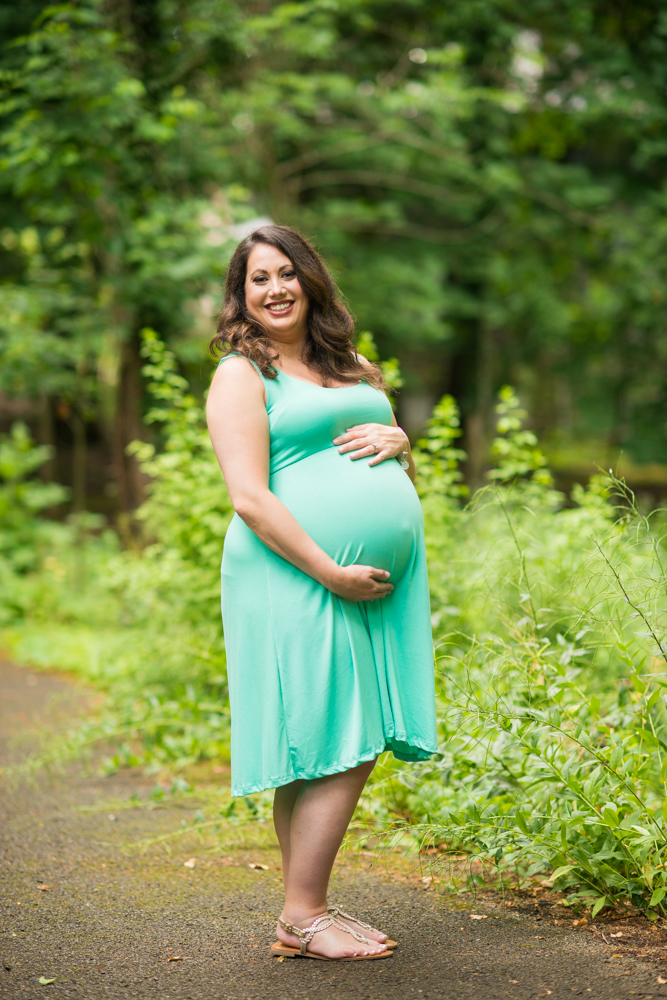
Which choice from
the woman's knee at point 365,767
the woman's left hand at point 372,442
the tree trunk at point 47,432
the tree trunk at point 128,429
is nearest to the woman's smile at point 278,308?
the woman's left hand at point 372,442

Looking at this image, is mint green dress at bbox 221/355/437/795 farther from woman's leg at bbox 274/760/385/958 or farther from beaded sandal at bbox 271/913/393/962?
beaded sandal at bbox 271/913/393/962

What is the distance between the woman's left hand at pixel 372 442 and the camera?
2496 millimetres

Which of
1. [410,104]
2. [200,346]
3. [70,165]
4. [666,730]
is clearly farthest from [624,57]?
[666,730]

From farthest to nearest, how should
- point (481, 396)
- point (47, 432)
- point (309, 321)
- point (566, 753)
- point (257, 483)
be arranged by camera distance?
point (481, 396)
point (47, 432)
point (566, 753)
point (309, 321)
point (257, 483)

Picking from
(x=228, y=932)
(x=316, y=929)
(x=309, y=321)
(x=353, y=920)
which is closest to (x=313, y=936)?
(x=316, y=929)

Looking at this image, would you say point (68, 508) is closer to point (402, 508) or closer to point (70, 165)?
point (70, 165)

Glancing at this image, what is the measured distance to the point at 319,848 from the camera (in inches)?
92.2

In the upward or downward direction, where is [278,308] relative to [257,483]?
upward

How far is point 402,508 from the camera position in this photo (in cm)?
248

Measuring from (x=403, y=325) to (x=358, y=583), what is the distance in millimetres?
11934

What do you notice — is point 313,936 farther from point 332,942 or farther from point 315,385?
point 315,385

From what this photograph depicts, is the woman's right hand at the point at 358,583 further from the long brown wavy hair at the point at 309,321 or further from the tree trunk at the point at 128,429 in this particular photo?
the tree trunk at the point at 128,429

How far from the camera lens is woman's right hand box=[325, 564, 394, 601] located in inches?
91.5

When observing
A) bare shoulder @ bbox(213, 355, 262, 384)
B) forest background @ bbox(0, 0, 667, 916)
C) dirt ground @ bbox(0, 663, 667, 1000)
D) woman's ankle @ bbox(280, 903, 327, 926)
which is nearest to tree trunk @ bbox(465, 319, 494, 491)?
forest background @ bbox(0, 0, 667, 916)
